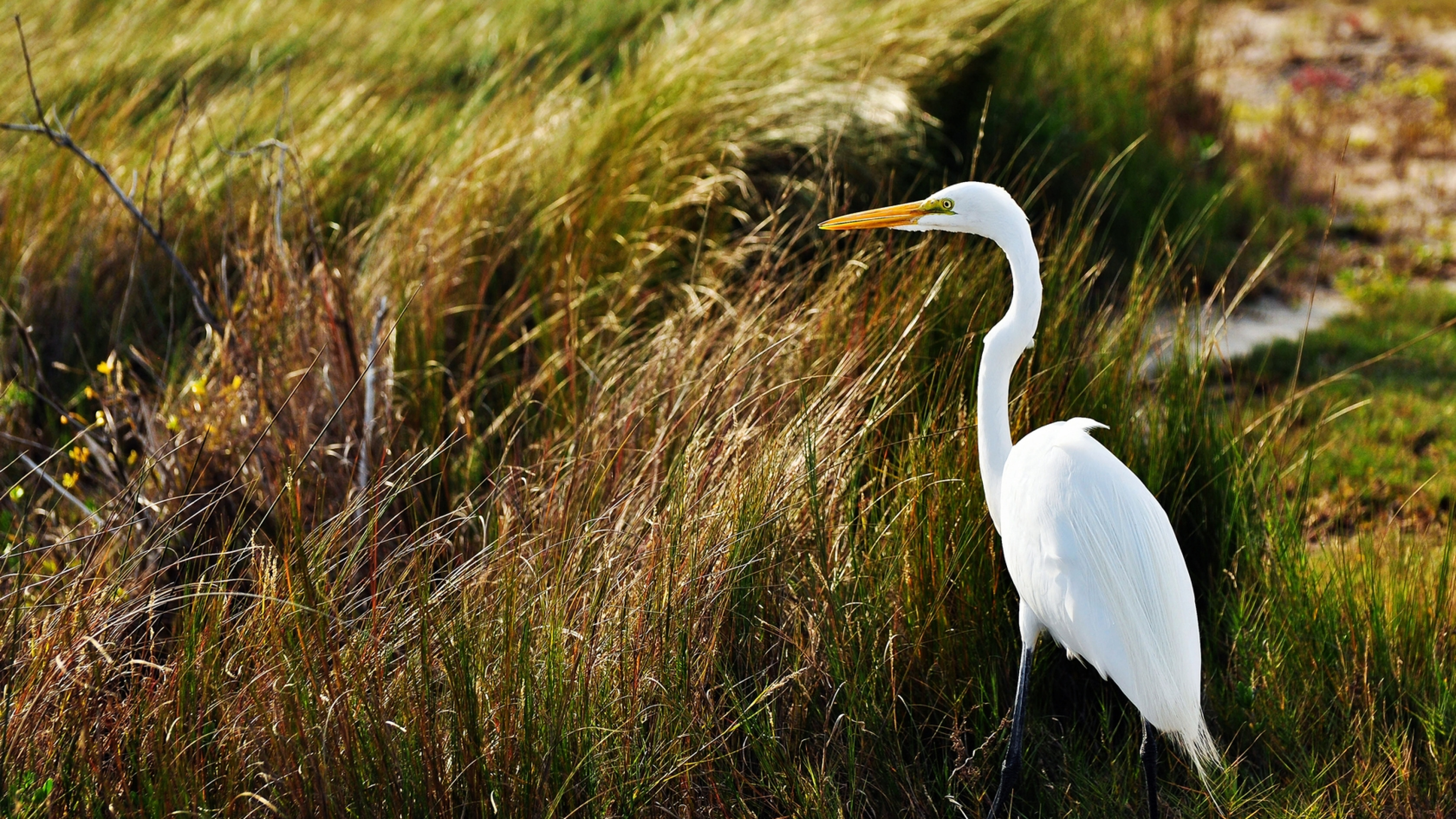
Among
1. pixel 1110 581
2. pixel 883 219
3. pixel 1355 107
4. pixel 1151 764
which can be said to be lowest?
pixel 1355 107

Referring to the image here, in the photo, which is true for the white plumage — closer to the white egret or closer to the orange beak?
the white egret

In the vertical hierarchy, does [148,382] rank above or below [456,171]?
below

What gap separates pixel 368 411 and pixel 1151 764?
1.81m

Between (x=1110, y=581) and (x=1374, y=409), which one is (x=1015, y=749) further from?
(x=1374, y=409)

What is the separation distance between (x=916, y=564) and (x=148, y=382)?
255 cm

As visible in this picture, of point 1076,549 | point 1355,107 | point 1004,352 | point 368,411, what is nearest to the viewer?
point 1076,549

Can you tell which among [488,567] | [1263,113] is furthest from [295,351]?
[1263,113]

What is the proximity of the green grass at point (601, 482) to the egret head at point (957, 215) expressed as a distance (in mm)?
311

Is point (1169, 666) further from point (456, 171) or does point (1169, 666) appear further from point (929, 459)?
point (456, 171)

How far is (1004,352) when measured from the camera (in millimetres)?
2008

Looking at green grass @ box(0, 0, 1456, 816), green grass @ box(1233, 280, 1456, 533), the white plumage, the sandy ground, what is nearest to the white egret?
the white plumage

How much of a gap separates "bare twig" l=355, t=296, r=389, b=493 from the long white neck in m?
1.26

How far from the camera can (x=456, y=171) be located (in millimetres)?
3646

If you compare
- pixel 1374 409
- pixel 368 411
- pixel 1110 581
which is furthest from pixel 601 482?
pixel 1374 409
